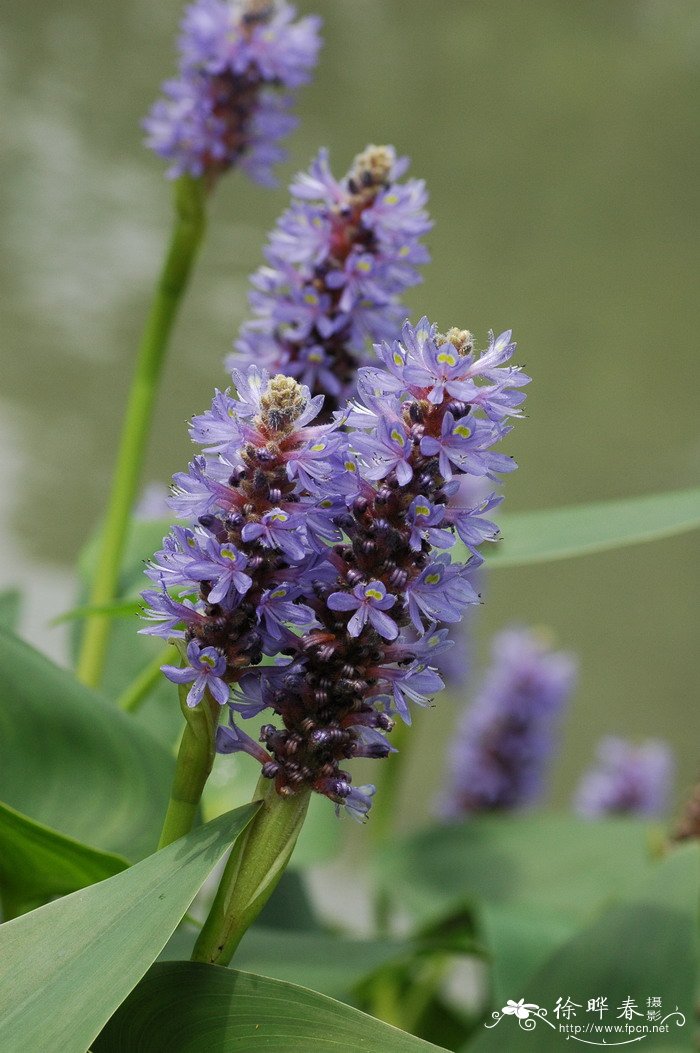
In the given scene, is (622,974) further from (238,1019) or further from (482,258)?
(482,258)

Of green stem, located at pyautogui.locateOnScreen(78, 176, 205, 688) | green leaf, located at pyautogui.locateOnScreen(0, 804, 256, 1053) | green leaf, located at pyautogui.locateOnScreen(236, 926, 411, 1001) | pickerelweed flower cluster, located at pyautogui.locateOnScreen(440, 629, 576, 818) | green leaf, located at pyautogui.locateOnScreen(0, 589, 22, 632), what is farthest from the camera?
pickerelweed flower cluster, located at pyautogui.locateOnScreen(440, 629, 576, 818)

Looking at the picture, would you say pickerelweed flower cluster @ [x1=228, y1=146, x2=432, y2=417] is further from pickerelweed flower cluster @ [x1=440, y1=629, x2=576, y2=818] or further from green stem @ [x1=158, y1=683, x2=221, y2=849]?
pickerelweed flower cluster @ [x1=440, y1=629, x2=576, y2=818]

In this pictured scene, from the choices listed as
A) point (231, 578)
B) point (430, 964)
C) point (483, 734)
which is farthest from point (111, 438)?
point (231, 578)

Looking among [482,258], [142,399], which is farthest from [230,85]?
[482,258]

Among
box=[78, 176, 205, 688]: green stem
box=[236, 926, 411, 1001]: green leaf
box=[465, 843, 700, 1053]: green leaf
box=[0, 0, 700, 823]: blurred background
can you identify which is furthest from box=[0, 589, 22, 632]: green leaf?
box=[0, 0, 700, 823]: blurred background

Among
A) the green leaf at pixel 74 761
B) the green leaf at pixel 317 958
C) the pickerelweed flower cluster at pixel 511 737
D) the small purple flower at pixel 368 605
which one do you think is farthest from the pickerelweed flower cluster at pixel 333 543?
the pickerelweed flower cluster at pixel 511 737
